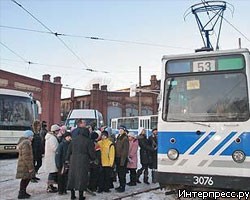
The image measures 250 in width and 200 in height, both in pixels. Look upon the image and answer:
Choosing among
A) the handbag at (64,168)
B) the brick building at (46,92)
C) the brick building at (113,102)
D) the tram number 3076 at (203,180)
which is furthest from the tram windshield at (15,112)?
the brick building at (113,102)

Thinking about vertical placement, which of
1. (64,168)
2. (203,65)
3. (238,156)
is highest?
(203,65)

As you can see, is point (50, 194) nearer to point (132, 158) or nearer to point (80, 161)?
point (80, 161)

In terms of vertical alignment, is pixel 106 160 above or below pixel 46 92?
below

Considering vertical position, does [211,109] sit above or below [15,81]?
below

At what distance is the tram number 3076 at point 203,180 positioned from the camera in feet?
21.7

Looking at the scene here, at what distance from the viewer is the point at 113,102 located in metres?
50.1

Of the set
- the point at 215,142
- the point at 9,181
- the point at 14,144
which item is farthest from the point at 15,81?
the point at 215,142

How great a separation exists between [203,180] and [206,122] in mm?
1073

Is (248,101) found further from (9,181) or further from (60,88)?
(60,88)

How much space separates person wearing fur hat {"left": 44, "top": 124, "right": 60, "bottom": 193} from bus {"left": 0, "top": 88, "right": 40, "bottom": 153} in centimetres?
836

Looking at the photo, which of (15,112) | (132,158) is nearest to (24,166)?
(132,158)

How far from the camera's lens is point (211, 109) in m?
6.86

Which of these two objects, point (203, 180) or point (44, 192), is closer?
point (203, 180)

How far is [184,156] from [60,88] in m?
33.8
